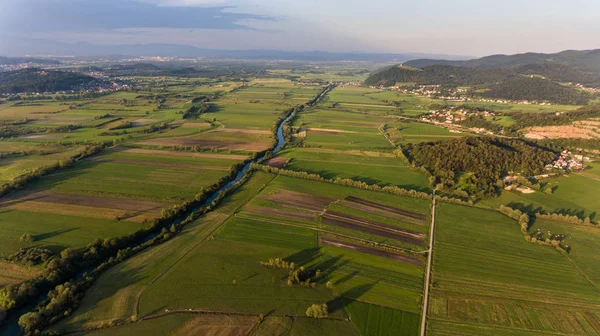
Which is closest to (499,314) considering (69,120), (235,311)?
(235,311)

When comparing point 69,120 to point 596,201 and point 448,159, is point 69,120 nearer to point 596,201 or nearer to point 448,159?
point 448,159

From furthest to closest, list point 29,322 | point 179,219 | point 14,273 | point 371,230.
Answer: point 179,219 → point 371,230 → point 14,273 → point 29,322

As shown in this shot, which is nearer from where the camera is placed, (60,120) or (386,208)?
(386,208)

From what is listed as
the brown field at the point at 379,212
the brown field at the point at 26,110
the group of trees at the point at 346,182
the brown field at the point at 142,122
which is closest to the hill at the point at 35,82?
the brown field at the point at 26,110

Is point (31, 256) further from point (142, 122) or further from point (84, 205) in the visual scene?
point (142, 122)

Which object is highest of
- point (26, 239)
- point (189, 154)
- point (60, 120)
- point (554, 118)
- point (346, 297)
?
point (554, 118)

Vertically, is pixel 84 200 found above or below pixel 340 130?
below

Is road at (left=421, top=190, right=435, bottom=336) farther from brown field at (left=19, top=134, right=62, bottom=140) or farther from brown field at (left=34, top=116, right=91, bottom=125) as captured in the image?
brown field at (left=34, top=116, right=91, bottom=125)

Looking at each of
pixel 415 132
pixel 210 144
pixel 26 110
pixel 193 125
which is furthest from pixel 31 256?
pixel 26 110
